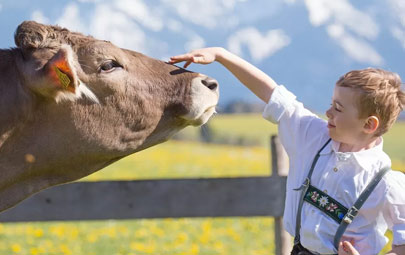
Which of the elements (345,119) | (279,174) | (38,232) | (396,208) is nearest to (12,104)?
(345,119)

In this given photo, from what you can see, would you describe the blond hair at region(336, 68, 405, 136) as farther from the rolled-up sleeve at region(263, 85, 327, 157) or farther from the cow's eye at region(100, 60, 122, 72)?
the cow's eye at region(100, 60, 122, 72)

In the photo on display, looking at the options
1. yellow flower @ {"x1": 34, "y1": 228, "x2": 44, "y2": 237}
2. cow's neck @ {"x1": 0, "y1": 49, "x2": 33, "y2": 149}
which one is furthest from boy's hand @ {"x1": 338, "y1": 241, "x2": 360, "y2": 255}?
yellow flower @ {"x1": 34, "y1": 228, "x2": 44, "y2": 237}

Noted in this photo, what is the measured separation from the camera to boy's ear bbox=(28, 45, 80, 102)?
10.5 ft

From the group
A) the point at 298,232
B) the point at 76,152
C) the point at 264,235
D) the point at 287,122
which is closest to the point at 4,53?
the point at 76,152

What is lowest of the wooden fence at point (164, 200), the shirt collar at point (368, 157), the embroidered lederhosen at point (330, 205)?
the wooden fence at point (164, 200)

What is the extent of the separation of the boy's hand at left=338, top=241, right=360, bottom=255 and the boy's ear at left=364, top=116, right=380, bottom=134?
53 centimetres

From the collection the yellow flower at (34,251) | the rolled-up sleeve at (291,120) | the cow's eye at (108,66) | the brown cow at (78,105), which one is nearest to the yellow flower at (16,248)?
the yellow flower at (34,251)

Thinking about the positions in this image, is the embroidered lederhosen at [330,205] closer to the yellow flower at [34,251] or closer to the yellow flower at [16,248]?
the yellow flower at [34,251]

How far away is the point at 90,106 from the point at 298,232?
1254 millimetres

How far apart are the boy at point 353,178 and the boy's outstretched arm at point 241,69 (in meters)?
0.42

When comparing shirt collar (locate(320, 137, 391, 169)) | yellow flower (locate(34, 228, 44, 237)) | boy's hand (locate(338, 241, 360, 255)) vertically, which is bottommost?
yellow flower (locate(34, 228, 44, 237))

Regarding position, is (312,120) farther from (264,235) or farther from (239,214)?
(264,235)

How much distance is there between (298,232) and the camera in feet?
10.2

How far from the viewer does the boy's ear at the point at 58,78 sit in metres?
3.21
